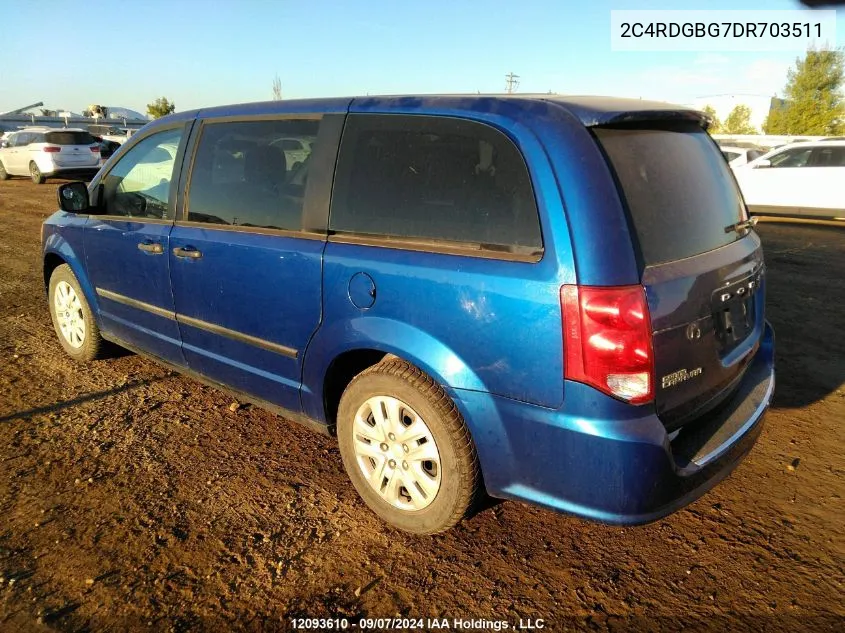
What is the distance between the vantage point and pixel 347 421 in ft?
8.96

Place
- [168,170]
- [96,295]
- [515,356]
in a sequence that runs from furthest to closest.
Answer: [96,295] < [168,170] < [515,356]

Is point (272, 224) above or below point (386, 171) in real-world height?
below

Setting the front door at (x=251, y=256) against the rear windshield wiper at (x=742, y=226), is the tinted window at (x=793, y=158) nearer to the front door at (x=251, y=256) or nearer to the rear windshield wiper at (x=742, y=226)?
the rear windshield wiper at (x=742, y=226)

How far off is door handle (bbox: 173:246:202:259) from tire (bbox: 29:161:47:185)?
19.1m

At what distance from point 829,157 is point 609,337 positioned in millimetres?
12896

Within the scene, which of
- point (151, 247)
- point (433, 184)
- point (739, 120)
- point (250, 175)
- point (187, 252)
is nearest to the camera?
point (433, 184)

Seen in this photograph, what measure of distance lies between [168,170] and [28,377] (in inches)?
74.1

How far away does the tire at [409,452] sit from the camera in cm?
236

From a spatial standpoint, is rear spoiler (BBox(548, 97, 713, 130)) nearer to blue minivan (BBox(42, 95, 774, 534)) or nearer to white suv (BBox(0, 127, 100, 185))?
blue minivan (BBox(42, 95, 774, 534))

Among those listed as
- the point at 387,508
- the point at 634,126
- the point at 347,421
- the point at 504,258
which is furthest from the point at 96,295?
the point at 634,126

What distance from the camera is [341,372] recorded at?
9.27ft

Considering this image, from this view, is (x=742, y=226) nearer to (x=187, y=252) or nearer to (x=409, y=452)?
(x=409, y=452)

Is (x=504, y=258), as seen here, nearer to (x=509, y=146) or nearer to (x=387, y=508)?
(x=509, y=146)

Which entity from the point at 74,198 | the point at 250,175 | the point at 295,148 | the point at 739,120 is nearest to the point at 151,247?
the point at 250,175
